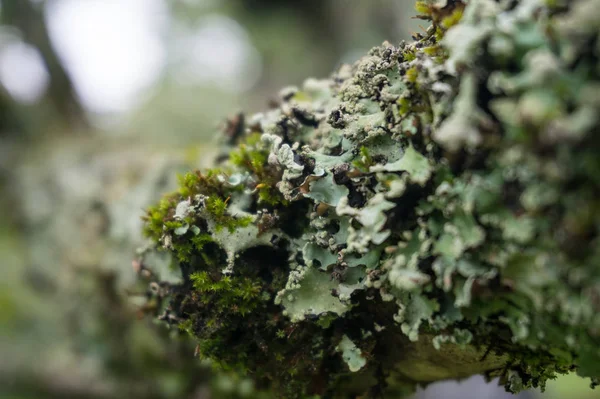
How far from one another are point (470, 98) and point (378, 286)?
0.43 m

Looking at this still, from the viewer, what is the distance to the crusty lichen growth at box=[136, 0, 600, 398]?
2.38ft

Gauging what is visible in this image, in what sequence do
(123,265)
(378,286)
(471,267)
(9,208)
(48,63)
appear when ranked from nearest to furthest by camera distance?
(471,267) < (378,286) < (123,265) < (9,208) < (48,63)

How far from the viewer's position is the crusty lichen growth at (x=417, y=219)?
2.38 feet

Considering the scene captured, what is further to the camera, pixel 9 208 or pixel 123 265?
pixel 9 208

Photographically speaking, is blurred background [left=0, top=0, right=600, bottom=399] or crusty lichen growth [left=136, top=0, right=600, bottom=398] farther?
blurred background [left=0, top=0, right=600, bottom=399]

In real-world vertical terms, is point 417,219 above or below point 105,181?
below

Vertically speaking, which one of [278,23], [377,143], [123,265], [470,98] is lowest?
[470,98]

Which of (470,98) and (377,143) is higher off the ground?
(377,143)

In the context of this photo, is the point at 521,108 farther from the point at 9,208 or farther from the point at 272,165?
the point at 9,208

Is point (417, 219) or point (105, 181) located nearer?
point (417, 219)

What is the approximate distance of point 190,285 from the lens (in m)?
1.21

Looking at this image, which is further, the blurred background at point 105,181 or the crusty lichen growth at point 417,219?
the blurred background at point 105,181

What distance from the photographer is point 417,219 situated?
0.93m

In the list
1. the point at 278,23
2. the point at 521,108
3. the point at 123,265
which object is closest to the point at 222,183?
the point at 521,108
